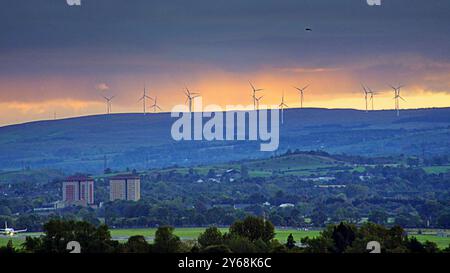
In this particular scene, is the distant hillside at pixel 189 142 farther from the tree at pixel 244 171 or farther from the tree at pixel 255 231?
the tree at pixel 255 231

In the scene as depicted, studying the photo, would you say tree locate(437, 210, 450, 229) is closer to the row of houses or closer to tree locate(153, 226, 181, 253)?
the row of houses

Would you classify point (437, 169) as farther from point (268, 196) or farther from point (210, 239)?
point (210, 239)

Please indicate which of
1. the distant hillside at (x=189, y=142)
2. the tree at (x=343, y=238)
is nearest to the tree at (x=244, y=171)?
the distant hillside at (x=189, y=142)

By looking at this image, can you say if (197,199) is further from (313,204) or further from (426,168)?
(426,168)

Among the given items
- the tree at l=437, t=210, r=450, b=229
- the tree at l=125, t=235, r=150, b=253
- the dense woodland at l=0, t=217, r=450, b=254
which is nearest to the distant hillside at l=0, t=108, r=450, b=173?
the tree at l=437, t=210, r=450, b=229

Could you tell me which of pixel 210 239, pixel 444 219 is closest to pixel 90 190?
pixel 444 219

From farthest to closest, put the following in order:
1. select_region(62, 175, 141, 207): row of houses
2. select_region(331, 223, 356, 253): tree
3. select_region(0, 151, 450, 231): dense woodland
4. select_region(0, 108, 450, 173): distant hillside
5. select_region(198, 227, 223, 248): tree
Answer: select_region(0, 108, 450, 173): distant hillside < select_region(62, 175, 141, 207): row of houses < select_region(0, 151, 450, 231): dense woodland < select_region(198, 227, 223, 248): tree < select_region(331, 223, 356, 253): tree
